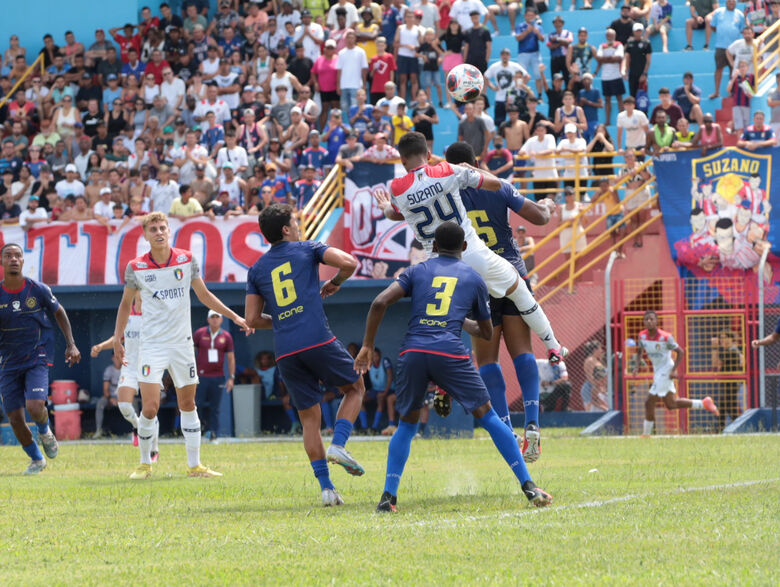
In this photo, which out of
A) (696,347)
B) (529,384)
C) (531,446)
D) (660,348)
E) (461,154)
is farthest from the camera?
(696,347)

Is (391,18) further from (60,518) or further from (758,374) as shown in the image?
(60,518)

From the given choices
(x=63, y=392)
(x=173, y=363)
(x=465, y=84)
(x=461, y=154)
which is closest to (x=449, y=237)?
(x=461, y=154)

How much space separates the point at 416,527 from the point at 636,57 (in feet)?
60.8

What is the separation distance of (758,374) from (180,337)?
10.0m

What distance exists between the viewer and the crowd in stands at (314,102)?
23172 mm

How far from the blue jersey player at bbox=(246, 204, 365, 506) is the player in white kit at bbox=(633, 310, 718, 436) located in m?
9.93

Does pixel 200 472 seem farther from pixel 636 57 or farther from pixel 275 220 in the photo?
pixel 636 57

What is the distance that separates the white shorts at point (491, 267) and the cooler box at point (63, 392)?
13985mm

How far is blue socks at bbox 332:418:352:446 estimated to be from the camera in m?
9.60

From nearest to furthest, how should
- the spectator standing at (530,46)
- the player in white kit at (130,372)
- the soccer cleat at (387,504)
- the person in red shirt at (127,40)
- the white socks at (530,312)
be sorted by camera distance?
the soccer cleat at (387,504) < the white socks at (530,312) < the player in white kit at (130,372) < the spectator standing at (530,46) < the person in red shirt at (127,40)

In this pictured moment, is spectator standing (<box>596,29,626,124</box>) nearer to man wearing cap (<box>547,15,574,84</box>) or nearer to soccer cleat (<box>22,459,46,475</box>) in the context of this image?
man wearing cap (<box>547,15,574,84</box>)

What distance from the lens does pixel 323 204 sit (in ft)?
Result: 77.5

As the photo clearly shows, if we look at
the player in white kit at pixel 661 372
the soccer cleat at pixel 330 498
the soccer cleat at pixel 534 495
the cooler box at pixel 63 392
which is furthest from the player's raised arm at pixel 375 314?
the cooler box at pixel 63 392

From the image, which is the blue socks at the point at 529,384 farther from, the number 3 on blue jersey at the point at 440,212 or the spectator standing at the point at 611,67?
the spectator standing at the point at 611,67
